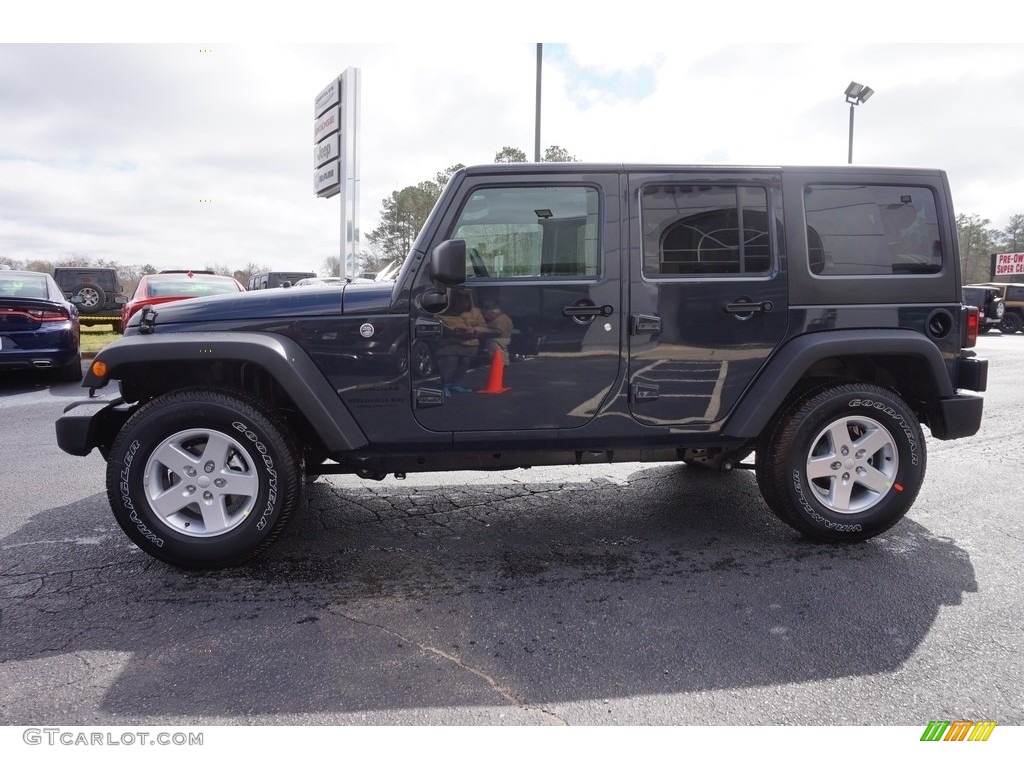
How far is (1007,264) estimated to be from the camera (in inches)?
1688

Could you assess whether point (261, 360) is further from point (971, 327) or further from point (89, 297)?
point (89, 297)

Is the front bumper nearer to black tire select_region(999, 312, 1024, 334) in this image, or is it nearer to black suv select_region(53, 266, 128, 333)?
black suv select_region(53, 266, 128, 333)

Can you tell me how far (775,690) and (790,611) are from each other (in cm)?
64

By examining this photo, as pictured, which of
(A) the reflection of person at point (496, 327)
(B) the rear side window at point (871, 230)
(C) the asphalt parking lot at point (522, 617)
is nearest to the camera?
(C) the asphalt parking lot at point (522, 617)

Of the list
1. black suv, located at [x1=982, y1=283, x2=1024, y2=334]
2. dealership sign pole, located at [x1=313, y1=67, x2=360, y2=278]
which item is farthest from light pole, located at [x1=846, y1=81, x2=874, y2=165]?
dealership sign pole, located at [x1=313, y1=67, x2=360, y2=278]

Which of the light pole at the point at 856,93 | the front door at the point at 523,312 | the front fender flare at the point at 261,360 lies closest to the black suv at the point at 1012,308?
the light pole at the point at 856,93

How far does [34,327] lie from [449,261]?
24.4ft

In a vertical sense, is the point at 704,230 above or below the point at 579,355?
above

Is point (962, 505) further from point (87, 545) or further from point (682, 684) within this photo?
point (87, 545)

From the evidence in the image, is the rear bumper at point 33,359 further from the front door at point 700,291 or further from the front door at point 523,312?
the front door at point 700,291

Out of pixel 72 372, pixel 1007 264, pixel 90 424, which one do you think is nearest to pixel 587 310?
pixel 90 424

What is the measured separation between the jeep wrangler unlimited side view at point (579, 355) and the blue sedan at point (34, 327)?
599cm

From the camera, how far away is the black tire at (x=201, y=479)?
315 centimetres
